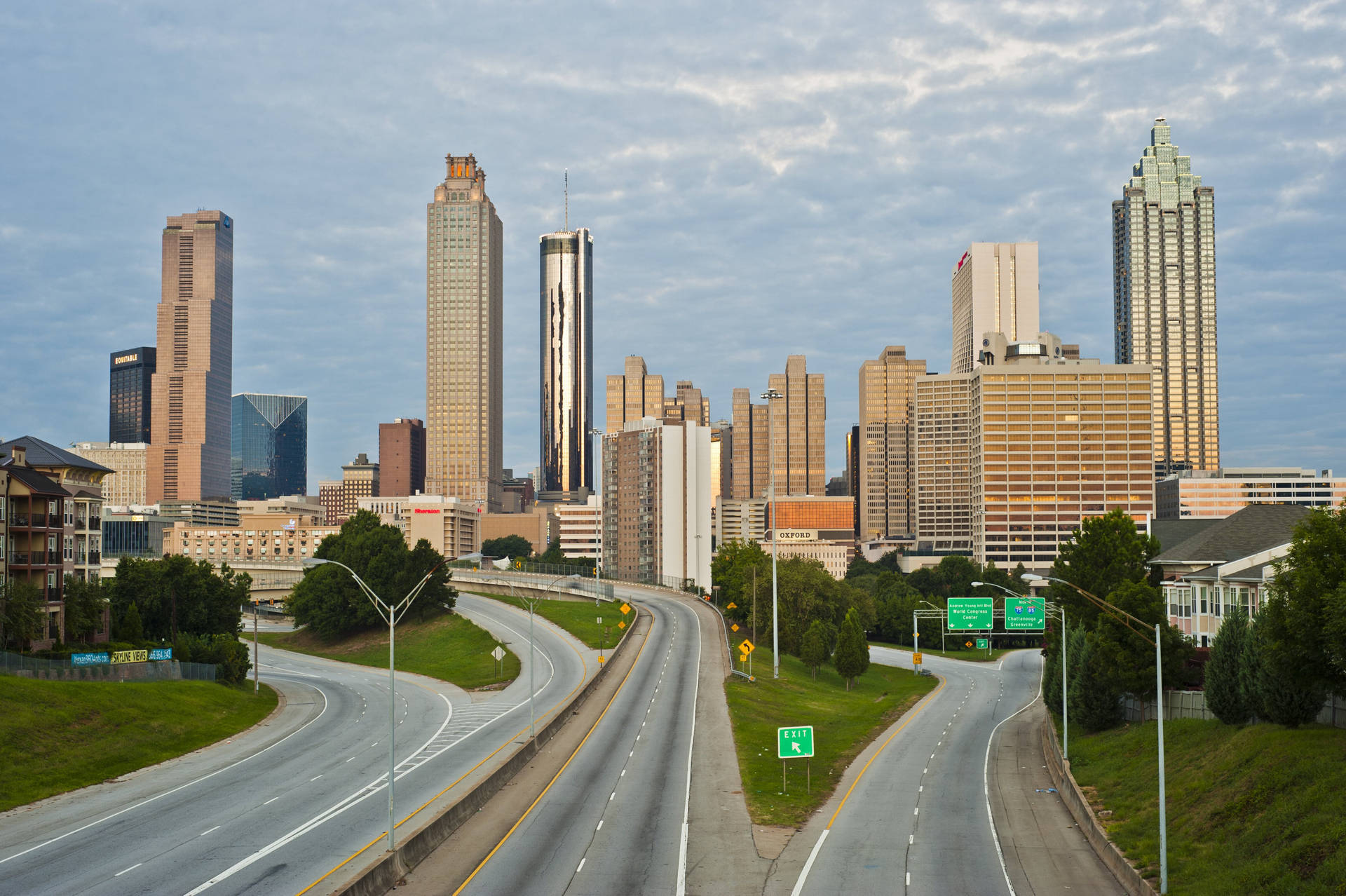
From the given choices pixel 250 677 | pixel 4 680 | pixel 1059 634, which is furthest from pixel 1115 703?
pixel 250 677

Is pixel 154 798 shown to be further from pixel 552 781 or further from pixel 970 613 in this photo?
pixel 970 613

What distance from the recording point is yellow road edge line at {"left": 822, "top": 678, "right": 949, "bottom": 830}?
45.4 metres

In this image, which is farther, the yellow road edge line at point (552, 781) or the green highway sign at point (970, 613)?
the green highway sign at point (970, 613)

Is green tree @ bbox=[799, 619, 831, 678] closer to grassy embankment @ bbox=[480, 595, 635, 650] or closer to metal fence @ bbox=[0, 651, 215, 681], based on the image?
grassy embankment @ bbox=[480, 595, 635, 650]

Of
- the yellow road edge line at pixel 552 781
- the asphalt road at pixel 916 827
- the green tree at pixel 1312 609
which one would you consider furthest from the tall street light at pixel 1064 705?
the yellow road edge line at pixel 552 781

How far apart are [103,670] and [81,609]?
1728 centimetres

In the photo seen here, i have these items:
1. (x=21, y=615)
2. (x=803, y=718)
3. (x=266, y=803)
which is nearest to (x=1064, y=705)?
(x=803, y=718)

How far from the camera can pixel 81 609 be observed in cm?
8281

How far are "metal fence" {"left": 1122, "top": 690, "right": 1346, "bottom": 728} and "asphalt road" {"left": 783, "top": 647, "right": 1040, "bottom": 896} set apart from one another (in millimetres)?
8647

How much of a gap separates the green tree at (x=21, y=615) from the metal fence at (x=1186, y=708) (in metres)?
67.6

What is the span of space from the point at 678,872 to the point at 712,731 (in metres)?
28.1

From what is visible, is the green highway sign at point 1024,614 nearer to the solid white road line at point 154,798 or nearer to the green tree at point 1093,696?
the green tree at point 1093,696

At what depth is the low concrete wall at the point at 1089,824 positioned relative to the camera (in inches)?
1357

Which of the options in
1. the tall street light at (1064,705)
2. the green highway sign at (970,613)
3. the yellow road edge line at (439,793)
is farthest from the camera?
the green highway sign at (970,613)
